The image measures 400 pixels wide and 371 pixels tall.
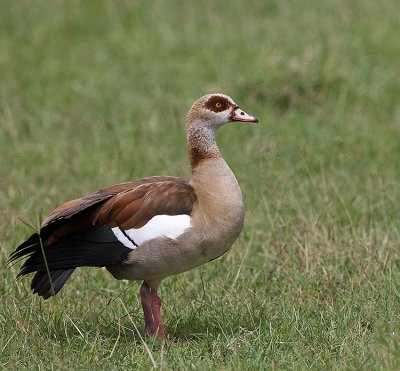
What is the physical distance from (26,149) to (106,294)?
10.7ft

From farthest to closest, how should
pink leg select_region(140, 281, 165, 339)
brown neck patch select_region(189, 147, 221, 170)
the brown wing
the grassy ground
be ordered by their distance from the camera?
1. brown neck patch select_region(189, 147, 221, 170)
2. pink leg select_region(140, 281, 165, 339)
3. the brown wing
4. the grassy ground

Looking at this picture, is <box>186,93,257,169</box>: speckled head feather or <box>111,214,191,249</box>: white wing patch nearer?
<box>111,214,191,249</box>: white wing patch

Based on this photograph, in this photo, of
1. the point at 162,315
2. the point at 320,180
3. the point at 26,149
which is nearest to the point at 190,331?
the point at 162,315

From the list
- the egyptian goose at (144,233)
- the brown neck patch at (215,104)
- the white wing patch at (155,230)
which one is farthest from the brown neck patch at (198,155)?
the white wing patch at (155,230)

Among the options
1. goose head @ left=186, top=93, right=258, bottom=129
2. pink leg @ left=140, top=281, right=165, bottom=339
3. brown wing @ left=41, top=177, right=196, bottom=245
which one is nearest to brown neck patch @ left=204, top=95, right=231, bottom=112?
goose head @ left=186, top=93, right=258, bottom=129

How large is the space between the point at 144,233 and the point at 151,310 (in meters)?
0.47

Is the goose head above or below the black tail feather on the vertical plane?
above

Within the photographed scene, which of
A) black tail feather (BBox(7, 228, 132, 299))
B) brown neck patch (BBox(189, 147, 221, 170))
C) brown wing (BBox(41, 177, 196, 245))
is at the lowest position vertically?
black tail feather (BBox(7, 228, 132, 299))

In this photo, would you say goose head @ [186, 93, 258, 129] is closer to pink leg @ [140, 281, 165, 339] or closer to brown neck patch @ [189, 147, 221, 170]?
brown neck patch @ [189, 147, 221, 170]

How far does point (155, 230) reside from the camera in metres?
5.10

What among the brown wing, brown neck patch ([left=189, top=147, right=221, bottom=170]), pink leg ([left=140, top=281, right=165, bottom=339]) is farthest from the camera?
brown neck patch ([left=189, top=147, right=221, bottom=170])

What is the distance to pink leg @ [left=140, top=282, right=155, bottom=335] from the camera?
5305 millimetres

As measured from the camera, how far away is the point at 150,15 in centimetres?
1180

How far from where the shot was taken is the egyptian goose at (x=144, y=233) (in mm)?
5082
